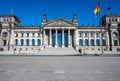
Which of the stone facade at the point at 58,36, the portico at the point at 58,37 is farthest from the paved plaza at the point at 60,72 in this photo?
the stone facade at the point at 58,36

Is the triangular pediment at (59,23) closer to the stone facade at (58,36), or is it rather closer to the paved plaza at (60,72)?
the stone facade at (58,36)

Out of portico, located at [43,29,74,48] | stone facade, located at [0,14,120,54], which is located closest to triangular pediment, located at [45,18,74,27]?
stone facade, located at [0,14,120,54]

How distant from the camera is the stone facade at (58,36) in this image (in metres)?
77.8

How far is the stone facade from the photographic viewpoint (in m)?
77.8

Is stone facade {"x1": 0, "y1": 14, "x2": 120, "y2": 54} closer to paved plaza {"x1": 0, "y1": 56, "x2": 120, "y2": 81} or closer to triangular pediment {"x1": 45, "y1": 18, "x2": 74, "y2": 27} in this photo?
triangular pediment {"x1": 45, "y1": 18, "x2": 74, "y2": 27}

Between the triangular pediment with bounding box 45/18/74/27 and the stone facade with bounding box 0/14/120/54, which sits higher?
the triangular pediment with bounding box 45/18/74/27

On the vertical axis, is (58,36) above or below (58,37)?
above

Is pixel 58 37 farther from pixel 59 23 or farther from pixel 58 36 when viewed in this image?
pixel 59 23

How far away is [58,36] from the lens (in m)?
80.4

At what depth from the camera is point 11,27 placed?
81.2 meters

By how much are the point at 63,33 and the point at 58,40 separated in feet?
20.4

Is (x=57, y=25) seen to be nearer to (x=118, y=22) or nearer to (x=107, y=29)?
(x=107, y=29)

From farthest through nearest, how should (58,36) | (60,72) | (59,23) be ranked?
(58,36) < (59,23) < (60,72)

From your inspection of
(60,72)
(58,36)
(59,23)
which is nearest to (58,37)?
(58,36)
